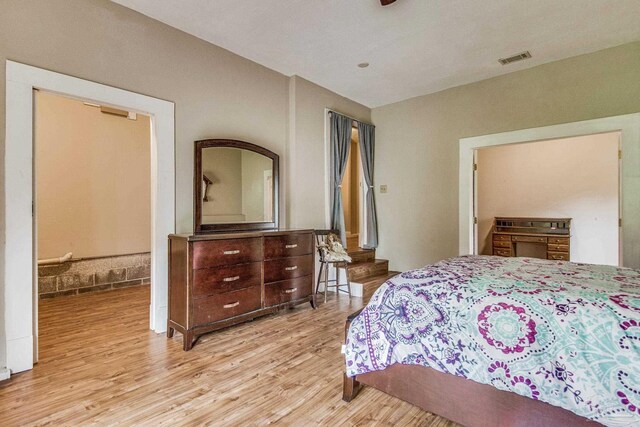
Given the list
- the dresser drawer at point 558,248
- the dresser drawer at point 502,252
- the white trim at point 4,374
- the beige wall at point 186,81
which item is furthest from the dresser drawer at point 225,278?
the dresser drawer at point 558,248

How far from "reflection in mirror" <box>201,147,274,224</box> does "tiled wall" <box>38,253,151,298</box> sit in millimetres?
2318

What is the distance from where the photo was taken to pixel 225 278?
269 centimetres

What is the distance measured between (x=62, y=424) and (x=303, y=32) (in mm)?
3386

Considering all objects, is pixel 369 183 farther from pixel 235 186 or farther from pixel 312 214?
pixel 235 186

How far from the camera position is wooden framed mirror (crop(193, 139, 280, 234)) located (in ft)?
9.98

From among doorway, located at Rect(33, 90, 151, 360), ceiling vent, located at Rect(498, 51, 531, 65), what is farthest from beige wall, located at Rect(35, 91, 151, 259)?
ceiling vent, located at Rect(498, 51, 531, 65)

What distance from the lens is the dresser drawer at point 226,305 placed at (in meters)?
2.53

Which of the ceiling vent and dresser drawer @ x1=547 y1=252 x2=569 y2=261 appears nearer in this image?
the ceiling vent

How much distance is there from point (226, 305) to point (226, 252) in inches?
18.5

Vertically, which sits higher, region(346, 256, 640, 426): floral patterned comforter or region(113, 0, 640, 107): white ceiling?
region(113, 0, 640, 107): white ceiling

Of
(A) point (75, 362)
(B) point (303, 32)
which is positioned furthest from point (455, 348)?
(B) point (303, 32)

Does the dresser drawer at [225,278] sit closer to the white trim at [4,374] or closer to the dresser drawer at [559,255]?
the white trim at [4,374]

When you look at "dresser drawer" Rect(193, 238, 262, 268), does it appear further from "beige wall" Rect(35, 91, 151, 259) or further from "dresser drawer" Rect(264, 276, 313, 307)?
"beige wall" Rect(35, 91, 151, 259)

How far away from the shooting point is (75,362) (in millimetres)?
2225
